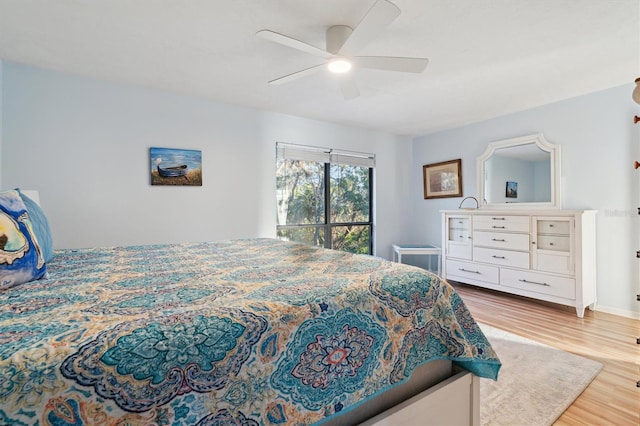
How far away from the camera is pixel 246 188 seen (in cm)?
355

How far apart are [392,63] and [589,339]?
8.89 feet

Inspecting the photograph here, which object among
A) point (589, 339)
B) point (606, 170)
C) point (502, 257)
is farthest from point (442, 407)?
point (606, 170)

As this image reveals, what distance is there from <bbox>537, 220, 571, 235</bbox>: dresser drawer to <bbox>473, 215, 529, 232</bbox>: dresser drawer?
12 centimetres

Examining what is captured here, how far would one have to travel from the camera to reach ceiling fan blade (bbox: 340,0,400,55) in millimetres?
1519

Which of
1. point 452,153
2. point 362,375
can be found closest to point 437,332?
point 362,375

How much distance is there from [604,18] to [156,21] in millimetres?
2847

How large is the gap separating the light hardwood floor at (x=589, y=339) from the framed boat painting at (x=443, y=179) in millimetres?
1462

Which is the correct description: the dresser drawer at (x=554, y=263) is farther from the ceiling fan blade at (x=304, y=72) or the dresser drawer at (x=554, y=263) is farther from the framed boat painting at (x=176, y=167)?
the framed boat painting at (x=176, y=167)

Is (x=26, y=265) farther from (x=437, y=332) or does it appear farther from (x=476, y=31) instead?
(x=476, y=31)

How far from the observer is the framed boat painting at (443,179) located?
4371 mm

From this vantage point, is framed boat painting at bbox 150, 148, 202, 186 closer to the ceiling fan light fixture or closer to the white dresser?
the ceiling fan light fixture

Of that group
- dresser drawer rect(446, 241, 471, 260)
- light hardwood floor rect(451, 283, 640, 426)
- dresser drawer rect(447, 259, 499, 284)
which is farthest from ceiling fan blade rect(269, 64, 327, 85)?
dresser drawer rect(447, 259, 499, 284)

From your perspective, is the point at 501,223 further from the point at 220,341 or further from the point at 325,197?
the point at 220,341

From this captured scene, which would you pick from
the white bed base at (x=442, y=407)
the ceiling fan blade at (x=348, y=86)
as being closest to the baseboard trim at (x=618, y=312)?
the white bed base at (x=442, y=407)
